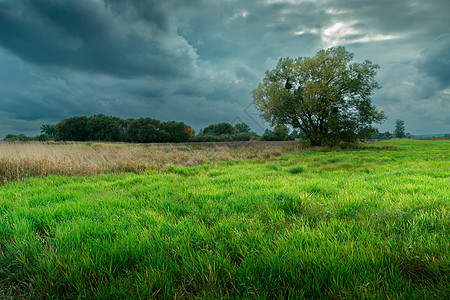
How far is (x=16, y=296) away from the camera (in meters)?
1.69

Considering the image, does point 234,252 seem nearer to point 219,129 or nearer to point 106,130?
point 219,129

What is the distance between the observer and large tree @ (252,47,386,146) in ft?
63.9

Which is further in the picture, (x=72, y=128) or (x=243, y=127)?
(x=72, y=128)

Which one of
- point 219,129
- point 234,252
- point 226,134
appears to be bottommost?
point 234,252

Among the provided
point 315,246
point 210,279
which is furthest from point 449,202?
point 210,279

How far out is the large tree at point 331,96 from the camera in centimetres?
1948

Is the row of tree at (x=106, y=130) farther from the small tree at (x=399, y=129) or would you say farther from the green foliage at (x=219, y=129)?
the small tree at (x=399, y=129)

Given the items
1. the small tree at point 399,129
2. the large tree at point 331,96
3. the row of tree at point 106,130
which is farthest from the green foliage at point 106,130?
the small tree at point 399,129

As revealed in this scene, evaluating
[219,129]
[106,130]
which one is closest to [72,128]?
[106,130]

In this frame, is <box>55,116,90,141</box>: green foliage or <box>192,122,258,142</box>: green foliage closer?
<box>192,122,258,142</box>: green foliage

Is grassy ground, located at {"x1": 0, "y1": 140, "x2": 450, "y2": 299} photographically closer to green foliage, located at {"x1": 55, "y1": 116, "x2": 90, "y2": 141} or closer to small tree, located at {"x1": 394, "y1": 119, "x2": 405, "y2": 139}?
green foliage, located at {"x1": 55, "y1": 116, "x2": 90, "y2": 141}

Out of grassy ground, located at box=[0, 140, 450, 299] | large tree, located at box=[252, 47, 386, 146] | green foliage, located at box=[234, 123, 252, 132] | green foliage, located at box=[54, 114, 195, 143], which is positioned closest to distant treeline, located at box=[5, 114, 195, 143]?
green foliage, located at box=[54, 114, 195, 143]

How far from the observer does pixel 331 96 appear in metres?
19.2

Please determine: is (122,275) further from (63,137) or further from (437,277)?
(63,137)
